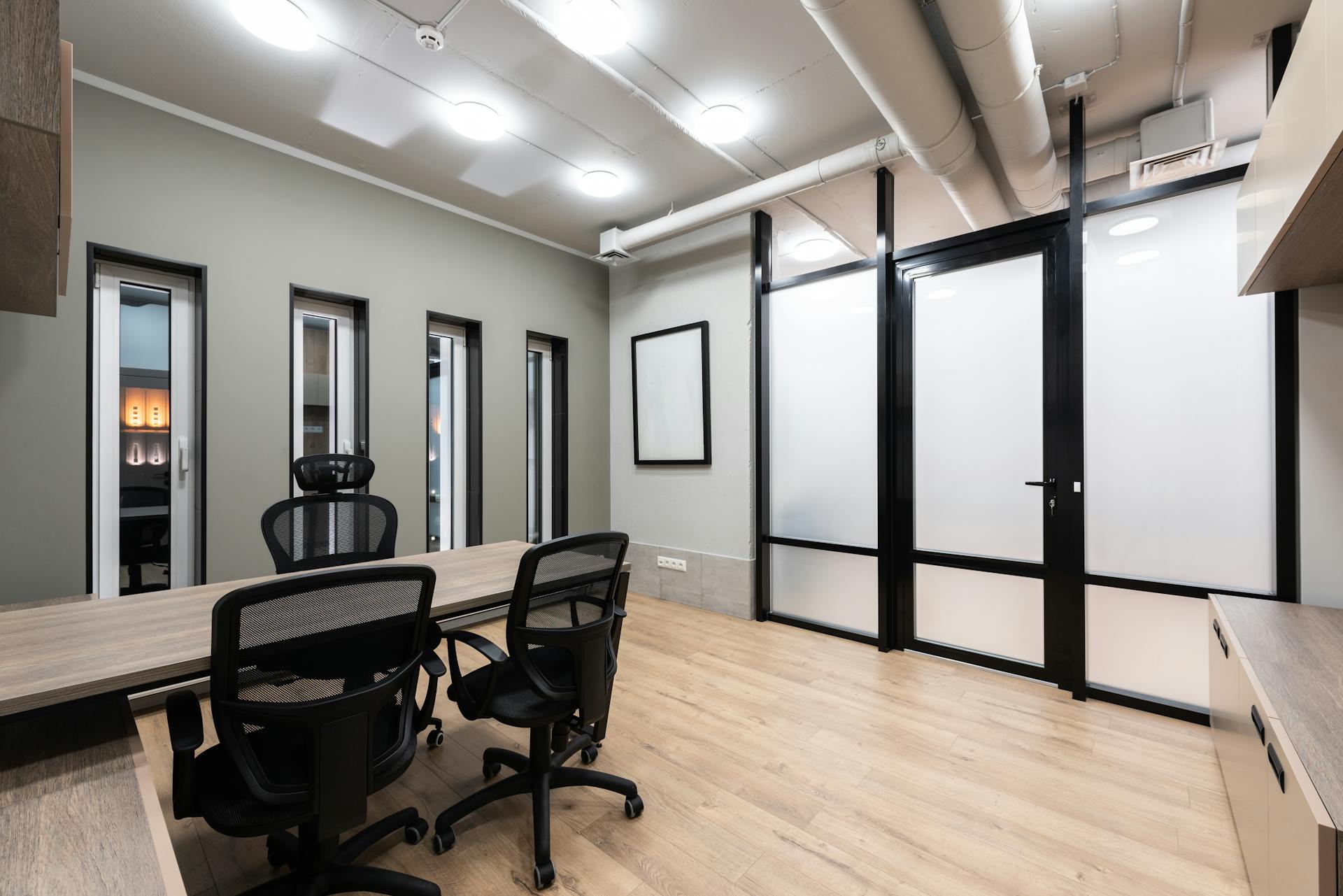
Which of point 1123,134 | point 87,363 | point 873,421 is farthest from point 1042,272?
point 87,363

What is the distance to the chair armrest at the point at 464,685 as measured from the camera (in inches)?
A: 68.2

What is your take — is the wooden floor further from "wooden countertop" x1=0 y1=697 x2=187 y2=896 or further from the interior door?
"wooden countertop" x1=0 y1=697 x2=187 y2=896

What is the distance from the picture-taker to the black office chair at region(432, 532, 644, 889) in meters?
1.75

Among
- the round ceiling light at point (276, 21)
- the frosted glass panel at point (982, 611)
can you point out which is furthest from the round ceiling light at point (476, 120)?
the frosted glass panel at point (982, 611)

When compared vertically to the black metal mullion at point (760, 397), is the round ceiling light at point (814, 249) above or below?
above

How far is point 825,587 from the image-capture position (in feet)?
12.9

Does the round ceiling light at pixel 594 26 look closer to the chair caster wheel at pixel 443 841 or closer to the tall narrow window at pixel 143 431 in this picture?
the tall narrow window at pixel 143 431

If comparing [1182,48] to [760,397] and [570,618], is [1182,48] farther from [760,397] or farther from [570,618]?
[570,618]

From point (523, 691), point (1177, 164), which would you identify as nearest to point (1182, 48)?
point (1177, 164)

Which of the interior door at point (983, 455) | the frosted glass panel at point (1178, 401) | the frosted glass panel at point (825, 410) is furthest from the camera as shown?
the frosted glass panel at point (825, 410)

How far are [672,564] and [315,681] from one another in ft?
11.4

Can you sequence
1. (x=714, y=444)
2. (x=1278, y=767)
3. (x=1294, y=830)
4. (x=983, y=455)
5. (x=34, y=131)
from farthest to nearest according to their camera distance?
(x=714, y=444) < (x=983, y=455) < (x=1278, y=767) < (x=1294, y=830) < (x=34, y=131)

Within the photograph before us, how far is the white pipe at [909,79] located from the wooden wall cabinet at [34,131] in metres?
1.99

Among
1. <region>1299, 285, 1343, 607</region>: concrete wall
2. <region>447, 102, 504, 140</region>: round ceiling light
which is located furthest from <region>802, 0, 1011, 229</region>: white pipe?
<region>447, 102, 504, 140</region>: round ceiling light
